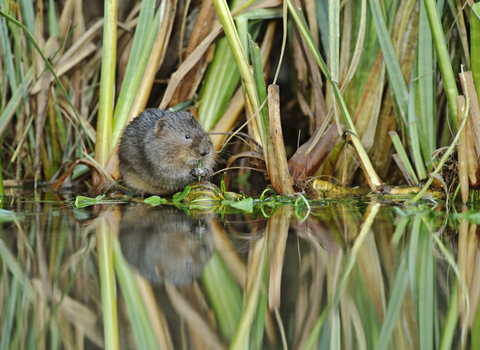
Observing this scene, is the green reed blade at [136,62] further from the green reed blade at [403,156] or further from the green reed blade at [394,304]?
the green reed blade at [394,304]

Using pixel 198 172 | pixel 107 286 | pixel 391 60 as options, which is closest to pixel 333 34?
pixel 391 60

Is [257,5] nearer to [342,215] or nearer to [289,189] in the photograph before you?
[289,189]

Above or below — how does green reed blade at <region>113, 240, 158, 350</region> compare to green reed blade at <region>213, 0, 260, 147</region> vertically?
below

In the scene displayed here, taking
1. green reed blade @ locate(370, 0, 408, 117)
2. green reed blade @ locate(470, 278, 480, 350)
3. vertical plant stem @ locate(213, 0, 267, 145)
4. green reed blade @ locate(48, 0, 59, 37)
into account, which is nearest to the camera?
green reed blade @ locate(470, 278, 480, 350)

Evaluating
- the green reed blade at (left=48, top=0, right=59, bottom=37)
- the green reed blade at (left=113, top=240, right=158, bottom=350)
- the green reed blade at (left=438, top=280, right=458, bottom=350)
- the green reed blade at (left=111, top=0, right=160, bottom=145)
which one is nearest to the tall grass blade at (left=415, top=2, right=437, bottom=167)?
the green reed blade at (left=111, top=0, right=160, bottom=145)

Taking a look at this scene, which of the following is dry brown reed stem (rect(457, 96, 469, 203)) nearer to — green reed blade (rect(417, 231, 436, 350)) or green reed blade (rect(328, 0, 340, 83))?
green reed blade (rect(328, 0, 340, 83))

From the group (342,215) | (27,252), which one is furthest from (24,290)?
(342,215)
